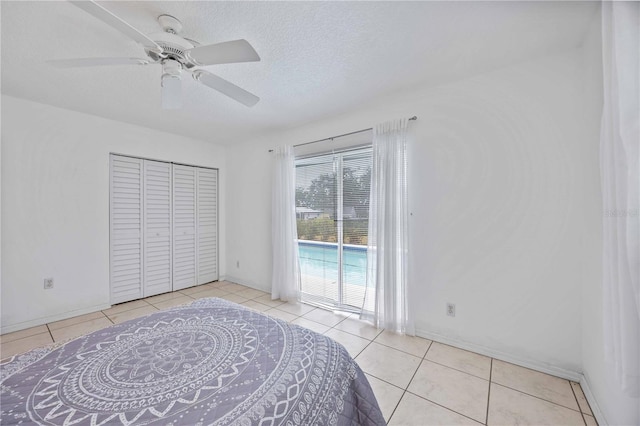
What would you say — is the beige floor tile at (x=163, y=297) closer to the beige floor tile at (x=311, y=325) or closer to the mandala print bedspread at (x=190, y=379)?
the beige floor tile at (x=311, y=325)

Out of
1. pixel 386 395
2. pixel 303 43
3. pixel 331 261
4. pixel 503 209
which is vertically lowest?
pixel 386 395

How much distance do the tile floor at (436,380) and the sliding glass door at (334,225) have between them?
44cm

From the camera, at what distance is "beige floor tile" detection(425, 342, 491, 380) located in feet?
6.20

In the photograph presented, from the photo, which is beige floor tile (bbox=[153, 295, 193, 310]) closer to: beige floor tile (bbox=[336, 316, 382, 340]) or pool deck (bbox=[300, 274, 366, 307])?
pool deck (bbox=[300, 274, 366, 307])

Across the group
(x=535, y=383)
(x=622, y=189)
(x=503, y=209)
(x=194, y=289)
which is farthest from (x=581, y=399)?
(x=194, y=289)

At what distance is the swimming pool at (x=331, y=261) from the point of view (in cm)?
290

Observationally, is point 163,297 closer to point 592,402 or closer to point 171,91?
point 171,91

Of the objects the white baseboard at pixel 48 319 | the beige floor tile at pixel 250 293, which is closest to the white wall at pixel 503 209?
the beige floor tile at pixel 250 293

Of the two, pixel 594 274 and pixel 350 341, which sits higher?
pixel 594 274

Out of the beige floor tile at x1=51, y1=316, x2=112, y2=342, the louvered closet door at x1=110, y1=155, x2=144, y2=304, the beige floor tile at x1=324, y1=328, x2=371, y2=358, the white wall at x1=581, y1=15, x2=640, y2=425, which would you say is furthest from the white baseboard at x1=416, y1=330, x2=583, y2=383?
the louvered closet door at x1=110, y1=155, x2=144, y2=304

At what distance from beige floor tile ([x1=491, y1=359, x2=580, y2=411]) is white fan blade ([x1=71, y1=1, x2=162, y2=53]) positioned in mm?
3125

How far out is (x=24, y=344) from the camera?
2.28 meters

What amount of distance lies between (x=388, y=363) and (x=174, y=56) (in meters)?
2.74

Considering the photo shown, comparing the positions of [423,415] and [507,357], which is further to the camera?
[507,357]
